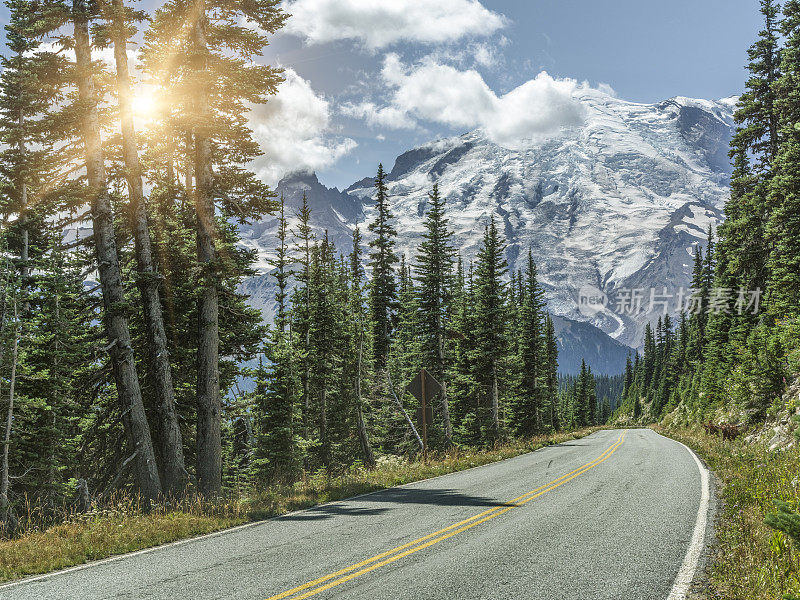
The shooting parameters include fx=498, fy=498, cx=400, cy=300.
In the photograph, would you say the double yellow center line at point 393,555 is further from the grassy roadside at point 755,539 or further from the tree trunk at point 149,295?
the tree trunk at point 149,295

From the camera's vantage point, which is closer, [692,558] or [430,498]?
[692,558]

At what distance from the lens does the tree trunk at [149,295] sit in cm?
1315

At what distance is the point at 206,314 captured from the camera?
13.5 m

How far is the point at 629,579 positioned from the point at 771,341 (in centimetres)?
2090

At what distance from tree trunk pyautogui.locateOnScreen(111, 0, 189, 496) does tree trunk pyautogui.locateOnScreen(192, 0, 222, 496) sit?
0.73 m

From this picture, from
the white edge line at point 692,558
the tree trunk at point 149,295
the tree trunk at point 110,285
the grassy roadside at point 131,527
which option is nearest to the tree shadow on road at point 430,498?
the grassy roadside at point 131,527

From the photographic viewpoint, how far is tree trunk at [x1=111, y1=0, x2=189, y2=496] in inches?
518

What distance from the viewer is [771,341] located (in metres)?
22.0

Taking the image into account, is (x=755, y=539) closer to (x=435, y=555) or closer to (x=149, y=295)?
(x=435, y=555)

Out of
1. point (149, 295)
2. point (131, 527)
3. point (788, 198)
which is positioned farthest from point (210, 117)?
point (788, 198)

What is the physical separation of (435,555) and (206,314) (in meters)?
9.18

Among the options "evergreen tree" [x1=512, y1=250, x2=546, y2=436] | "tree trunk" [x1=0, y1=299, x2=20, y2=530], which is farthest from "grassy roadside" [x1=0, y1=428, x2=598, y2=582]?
"evergreen tree" [x1=512, y1=250, x2=546, y2=436]

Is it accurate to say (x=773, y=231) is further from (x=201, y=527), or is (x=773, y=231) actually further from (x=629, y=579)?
(x=201, y=527)

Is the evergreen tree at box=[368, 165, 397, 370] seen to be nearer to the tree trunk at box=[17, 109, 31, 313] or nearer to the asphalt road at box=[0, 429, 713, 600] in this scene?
the tree trunk at box=[17, 109, 31, 313]
